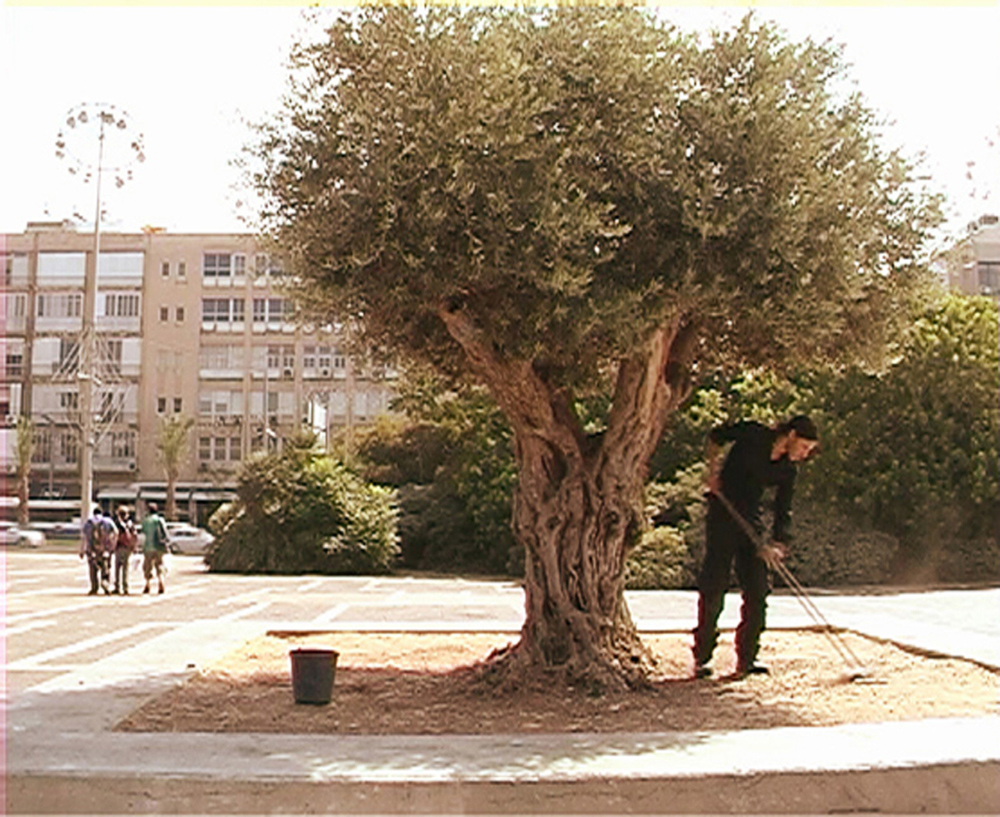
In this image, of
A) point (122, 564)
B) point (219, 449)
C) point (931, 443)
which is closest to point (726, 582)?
point (122, 564)

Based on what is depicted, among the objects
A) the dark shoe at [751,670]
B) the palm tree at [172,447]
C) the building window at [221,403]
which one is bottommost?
the dark shoe at [751,670]

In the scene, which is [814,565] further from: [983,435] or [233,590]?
[233,590]

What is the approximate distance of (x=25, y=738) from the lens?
7367 millimetres

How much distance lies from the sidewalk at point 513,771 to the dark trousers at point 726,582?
2.24 m

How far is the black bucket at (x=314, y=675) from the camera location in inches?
348

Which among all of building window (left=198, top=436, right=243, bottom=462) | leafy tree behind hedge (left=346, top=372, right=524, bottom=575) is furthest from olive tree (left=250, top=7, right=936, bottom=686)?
building window (left=198, top=436, right=243, bottom=462)

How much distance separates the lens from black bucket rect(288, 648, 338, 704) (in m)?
8.84

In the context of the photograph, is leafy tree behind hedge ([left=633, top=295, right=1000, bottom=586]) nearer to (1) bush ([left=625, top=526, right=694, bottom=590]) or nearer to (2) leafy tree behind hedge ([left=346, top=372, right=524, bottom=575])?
(1) bush ([left=625, top=526, right=694, bottom=590])

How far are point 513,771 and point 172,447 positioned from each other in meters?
58.3

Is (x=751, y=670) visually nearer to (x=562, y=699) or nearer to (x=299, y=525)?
(x=562, y=699)

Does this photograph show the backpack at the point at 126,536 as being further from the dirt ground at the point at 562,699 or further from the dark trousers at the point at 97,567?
the dirt ground at the point at 562,699

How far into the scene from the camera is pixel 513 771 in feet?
21.2

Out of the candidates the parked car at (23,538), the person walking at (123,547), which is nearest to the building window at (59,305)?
the parked car at (23,538)

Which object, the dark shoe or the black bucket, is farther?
the dark shoe
